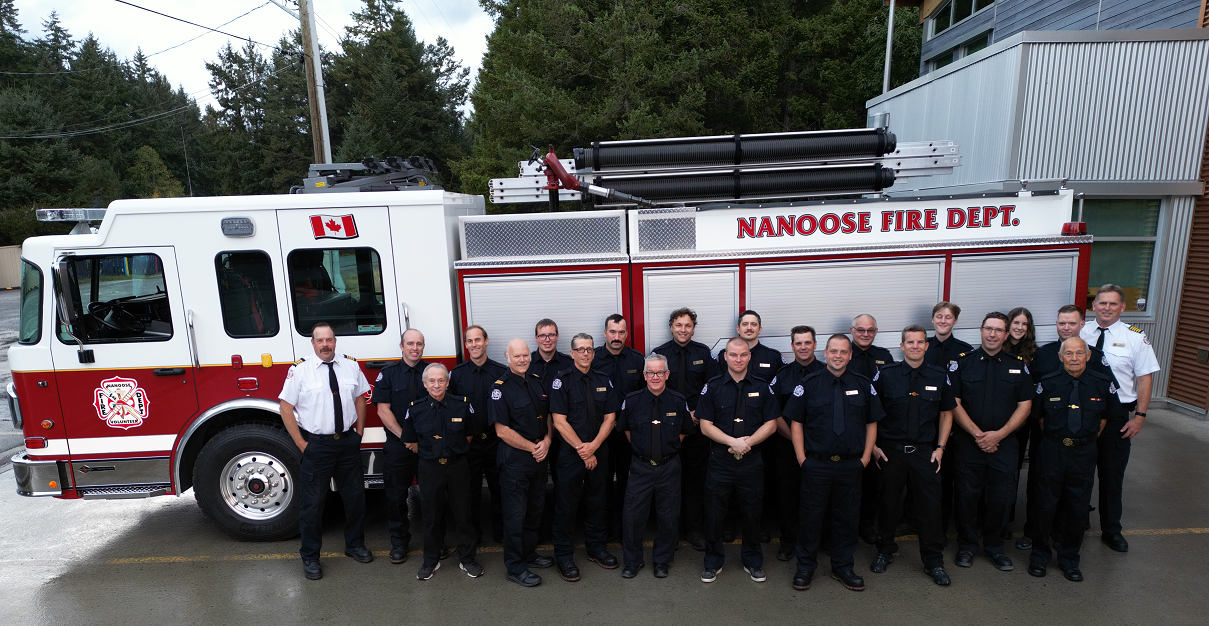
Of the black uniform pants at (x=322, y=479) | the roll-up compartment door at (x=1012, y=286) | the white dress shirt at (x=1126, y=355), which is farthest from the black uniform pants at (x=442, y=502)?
the white dress shirt at (x=1126, y=355)

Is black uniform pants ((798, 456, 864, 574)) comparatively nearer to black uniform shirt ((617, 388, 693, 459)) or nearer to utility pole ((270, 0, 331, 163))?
black uniform shirt ((617, 388, 693, 459))

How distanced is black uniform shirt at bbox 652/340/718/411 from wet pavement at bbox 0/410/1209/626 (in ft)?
4.25

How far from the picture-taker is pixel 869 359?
496 centimetres

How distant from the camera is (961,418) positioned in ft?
15.1

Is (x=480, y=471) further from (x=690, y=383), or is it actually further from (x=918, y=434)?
(x=918, y=434)

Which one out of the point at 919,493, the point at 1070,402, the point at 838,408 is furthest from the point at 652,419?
the point at 1070,402

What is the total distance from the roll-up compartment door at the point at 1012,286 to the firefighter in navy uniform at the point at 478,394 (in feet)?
12.7

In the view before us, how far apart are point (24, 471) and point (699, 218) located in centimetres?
570

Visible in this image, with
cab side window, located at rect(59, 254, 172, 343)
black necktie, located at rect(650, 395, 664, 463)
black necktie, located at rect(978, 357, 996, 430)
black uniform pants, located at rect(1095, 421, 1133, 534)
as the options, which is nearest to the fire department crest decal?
cab side window, located at rect(59, 254, 172, 343)

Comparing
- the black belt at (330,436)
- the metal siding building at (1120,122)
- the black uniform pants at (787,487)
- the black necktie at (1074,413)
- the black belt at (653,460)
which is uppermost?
the metal siding building at (1120,122)

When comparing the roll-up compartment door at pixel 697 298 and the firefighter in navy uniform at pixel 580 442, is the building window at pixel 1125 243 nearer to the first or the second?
the roll-up compartment door at pixel 697 298

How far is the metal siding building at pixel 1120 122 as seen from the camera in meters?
8.19

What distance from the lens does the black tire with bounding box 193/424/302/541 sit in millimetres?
5141

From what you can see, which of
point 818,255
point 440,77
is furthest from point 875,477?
point 440,77
